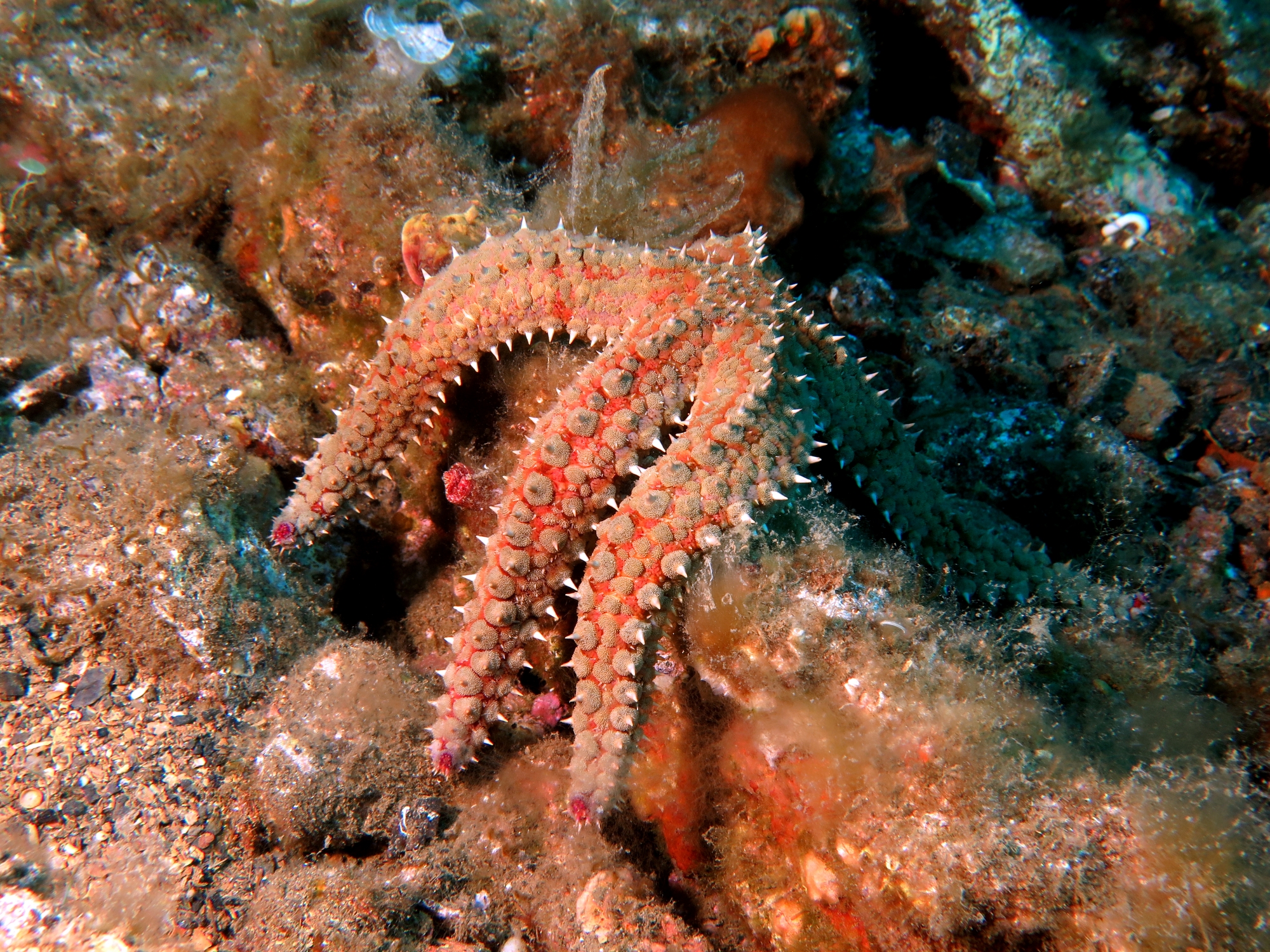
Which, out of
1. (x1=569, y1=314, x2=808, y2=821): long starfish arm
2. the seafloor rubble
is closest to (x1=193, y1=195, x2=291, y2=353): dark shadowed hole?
the seafloor rubble

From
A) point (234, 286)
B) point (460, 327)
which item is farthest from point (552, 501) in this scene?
point (234, 286)

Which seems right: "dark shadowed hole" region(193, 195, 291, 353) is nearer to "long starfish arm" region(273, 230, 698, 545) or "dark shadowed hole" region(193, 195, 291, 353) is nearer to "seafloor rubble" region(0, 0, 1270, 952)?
"seafloor rubble" region(0, 0, 1270, 952)

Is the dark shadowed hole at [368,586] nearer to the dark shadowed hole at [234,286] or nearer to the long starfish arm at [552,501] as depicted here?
the long starfish arm at [552,501]

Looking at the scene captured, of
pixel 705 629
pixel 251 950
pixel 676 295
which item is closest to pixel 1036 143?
pixel 676 295

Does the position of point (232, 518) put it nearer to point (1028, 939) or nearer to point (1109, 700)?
A: point (1028, 939)

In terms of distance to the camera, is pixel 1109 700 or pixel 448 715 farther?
pixel 448 715
